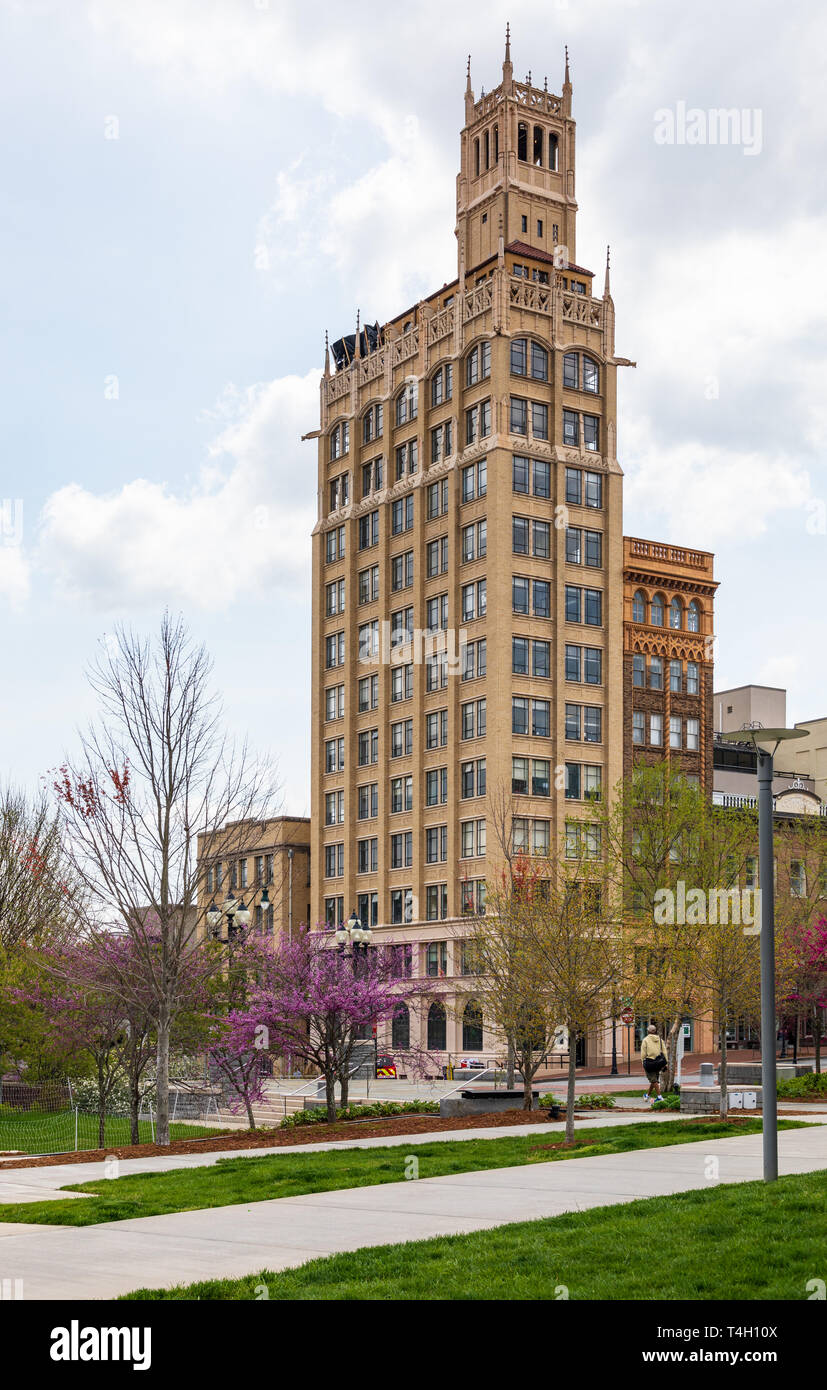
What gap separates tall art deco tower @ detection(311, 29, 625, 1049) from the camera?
67.8 m

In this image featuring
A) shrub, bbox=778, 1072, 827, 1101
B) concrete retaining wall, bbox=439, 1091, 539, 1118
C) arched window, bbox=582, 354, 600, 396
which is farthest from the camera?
arched window, bbox=582, 354, 600, 396

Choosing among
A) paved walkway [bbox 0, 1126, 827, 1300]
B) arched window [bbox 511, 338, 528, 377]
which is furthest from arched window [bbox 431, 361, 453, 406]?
paved walkway [bbox 0, 1126, 827, 1300]

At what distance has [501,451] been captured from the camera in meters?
68.2

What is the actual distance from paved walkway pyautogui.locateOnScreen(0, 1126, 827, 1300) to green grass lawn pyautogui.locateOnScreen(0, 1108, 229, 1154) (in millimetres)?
15727

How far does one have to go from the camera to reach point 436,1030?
6831cm

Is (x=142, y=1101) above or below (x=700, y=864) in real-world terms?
below

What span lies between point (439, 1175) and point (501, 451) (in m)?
53.4

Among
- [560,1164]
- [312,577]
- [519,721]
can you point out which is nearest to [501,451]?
[519,721]

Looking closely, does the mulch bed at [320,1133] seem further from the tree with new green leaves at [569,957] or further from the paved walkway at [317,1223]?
the paved walkway at [317,1223]

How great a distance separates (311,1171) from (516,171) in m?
70.0

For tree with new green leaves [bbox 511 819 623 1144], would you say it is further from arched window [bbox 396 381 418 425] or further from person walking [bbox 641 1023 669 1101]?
arched window [bbox 396 381 418 425]

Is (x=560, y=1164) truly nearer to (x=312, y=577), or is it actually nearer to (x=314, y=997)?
(x=314, y=997)

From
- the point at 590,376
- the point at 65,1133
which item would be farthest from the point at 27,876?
A: the point at 590,376

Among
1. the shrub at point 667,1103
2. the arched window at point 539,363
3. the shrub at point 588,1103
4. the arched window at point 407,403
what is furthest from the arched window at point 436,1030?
the shrub at point 667,1103
